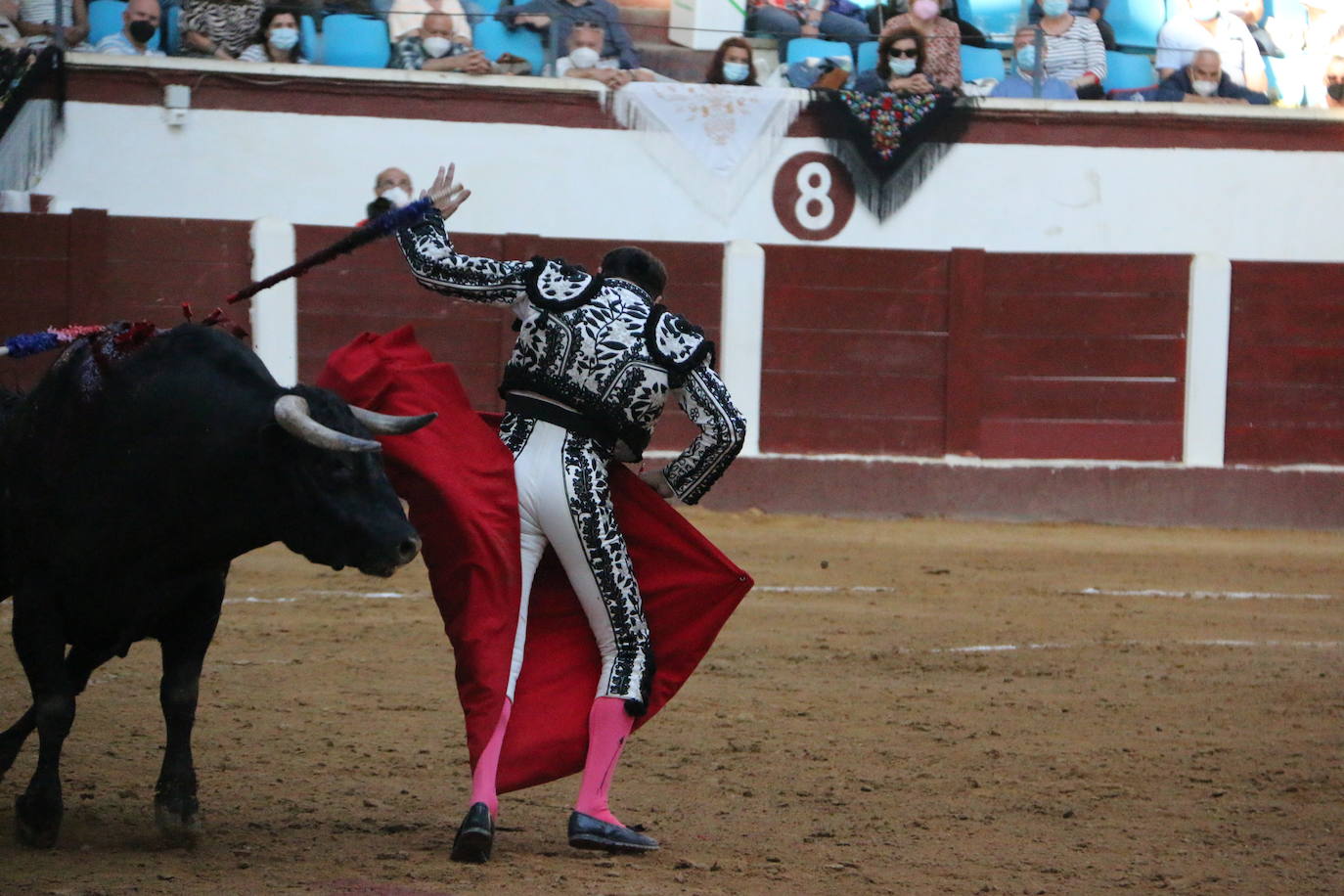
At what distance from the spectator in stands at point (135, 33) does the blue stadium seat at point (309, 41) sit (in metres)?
0.68

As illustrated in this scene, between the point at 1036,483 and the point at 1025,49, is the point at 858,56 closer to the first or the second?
the point at 1025,49

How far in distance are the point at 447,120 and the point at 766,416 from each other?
7.17ft

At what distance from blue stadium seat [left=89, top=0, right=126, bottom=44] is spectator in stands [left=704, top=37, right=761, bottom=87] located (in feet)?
9.55

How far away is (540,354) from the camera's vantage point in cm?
314

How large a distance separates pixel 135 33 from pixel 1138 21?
534cm

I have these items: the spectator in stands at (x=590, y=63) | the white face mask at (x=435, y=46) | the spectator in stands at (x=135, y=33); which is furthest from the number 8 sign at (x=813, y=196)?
the spectator in stands at (x=135, y=33)

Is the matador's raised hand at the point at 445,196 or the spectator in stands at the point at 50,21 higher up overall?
the spectator in stands at the point at 50,21

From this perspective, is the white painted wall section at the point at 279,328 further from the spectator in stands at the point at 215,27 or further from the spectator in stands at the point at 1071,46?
the spectator in stands at the point at 1071,46

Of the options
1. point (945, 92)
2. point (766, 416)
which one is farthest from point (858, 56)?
point (766, 416)

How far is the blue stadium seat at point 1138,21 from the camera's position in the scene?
1002 centimetres

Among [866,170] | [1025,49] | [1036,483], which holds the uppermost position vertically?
[1025,49]

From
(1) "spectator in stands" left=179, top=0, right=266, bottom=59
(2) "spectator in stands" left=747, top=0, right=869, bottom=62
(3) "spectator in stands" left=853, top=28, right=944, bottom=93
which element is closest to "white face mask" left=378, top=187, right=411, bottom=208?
(1) "spectator in stands" left=179, top=0, right=266, bottom=59

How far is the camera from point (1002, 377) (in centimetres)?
945

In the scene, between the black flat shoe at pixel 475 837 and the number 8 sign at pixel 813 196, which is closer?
the black flat shoe at pixel 475 837
